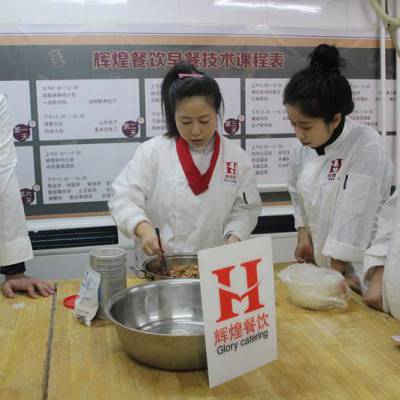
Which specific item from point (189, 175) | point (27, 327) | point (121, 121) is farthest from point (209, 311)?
point (121, 121)

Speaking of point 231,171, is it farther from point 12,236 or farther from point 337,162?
point 12,236

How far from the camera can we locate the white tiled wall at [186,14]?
226 cm

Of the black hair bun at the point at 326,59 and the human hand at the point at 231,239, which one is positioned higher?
the black hair bun at the point at 326,59

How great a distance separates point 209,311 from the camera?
971mm

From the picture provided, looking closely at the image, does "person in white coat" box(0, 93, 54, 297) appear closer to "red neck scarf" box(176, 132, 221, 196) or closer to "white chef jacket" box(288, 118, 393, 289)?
"red neck scarf" box(176, 132, 221, 196)

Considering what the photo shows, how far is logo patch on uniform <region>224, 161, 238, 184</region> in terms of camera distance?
191 cm

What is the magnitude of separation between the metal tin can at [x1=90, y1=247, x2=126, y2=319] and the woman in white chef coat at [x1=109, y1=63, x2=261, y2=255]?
48 centimetres

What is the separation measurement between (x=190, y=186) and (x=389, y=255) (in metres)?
0.79

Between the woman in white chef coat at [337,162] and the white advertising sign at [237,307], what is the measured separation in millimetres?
758

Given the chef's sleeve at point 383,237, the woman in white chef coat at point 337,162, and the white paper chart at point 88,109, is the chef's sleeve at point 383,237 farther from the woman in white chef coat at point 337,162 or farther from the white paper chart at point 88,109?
the white paper chart at point 88,109

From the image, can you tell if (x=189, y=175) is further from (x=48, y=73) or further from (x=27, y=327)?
(x=48, y=73)

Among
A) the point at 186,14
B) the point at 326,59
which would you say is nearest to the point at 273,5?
the point at 186,14

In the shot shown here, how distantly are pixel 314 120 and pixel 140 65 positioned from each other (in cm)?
105

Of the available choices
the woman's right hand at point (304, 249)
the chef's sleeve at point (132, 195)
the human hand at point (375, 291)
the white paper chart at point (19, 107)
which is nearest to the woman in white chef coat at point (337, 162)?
the woman's right hand at point (304, 249)
